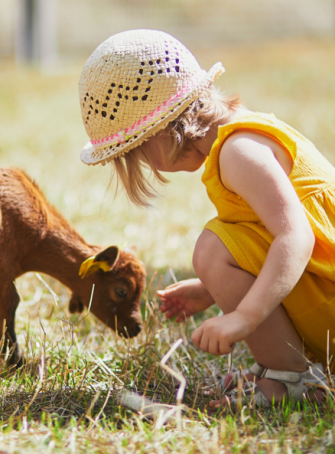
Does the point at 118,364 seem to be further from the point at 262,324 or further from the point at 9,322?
the point at 262,324

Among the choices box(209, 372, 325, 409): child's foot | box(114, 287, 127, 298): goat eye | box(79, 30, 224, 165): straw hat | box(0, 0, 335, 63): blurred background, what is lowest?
box(209, 372, 325, 409): child's foot

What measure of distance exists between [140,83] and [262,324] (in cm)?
89

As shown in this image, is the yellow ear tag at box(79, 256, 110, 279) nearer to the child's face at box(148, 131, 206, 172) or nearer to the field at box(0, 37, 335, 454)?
the field at box(0, 37, 335, 454)

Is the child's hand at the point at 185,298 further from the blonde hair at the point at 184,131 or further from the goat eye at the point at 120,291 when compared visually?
the blonde hair at the point at 184,131

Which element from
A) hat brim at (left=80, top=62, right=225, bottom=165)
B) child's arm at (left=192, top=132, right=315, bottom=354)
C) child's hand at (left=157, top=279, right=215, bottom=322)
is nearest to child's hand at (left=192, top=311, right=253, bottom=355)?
child's arm at (left=192, top=132, right=315, bottom=354)

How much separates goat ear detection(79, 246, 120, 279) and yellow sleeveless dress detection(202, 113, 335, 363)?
0.55 meters

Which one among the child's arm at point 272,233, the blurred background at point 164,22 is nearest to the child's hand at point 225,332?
the child's arm at point 272,233

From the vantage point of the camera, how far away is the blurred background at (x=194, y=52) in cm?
392

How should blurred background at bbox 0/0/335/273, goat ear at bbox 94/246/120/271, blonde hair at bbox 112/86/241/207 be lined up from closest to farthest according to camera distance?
blonde hair at bbox 112/86/241/207 < goat ear at bbox 94/246/120/271 < blurred background at bbox 0/0/335/273

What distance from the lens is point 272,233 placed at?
1.59 m

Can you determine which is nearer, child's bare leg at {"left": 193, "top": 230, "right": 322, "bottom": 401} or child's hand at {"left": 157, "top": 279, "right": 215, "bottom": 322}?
child's bare leg at {"left": 193, "top": 230, "right": 322, "bottom": 401}

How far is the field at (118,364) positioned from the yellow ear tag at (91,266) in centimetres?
21

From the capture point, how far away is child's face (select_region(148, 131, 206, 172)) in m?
1.85

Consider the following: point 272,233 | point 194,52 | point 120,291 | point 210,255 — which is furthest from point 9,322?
point 194,52
